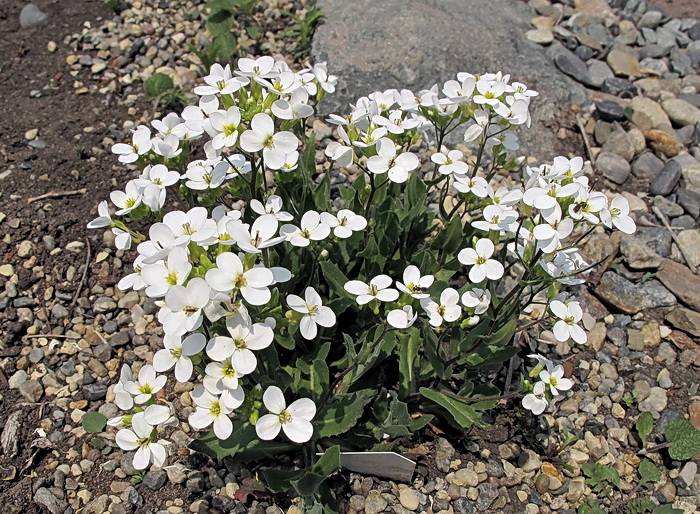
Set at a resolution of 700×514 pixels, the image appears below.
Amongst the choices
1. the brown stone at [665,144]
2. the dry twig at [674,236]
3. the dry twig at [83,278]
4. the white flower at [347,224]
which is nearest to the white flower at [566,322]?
the white flower at [347,224]

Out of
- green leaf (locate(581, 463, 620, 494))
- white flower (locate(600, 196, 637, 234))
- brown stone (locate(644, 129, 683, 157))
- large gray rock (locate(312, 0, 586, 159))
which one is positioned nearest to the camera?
white flower (locate(600, 196, 637, 234))

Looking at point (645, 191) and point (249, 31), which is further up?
point (249, 31)

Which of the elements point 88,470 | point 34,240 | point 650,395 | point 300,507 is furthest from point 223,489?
point 650,395

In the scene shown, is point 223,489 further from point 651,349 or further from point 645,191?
point 645,191

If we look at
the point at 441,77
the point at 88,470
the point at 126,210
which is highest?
the point at 126,210

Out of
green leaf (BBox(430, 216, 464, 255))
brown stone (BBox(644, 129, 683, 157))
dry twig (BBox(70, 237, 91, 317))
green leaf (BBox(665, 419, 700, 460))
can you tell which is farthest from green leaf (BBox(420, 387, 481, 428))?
brown stone (BBox(644, 129, 683, 157))

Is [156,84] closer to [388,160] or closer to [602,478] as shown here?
[388,160]

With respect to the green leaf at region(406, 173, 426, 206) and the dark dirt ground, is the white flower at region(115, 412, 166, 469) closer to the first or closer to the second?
the dark dirt ground
